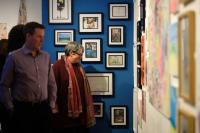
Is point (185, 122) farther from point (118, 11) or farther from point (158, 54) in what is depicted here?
point (118, 11)

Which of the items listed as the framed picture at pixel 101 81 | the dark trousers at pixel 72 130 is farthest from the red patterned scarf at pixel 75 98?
the framed picture at pixel 101 81

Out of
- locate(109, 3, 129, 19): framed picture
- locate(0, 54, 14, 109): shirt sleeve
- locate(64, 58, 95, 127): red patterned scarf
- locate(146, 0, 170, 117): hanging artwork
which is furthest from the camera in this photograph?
locate(109, 3, 129, 19): framed picture

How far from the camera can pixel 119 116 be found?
17.1ft

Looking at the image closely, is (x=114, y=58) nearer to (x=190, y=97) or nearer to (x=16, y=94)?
(x=16, y=94)

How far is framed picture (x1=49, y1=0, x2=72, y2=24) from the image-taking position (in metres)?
5.17

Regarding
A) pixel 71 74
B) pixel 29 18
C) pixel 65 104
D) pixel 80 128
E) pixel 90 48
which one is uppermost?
pixel 29 18

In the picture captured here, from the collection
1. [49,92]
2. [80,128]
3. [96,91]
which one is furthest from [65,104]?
[49,92]

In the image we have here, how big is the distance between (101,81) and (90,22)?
0.78 metres

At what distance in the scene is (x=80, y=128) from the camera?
463cm

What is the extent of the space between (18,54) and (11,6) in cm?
242

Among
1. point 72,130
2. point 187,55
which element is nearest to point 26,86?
point 72,130

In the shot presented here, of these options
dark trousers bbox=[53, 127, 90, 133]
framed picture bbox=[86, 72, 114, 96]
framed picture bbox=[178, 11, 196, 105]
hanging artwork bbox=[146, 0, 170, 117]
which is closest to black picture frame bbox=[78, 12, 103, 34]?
framed picture bbox=[86, 72, 114, 96]

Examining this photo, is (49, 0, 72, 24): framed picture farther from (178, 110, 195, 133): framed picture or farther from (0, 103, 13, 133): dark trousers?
(178, 110, 195, 133): framed picture

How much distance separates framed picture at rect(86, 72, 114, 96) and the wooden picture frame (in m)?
0.52
